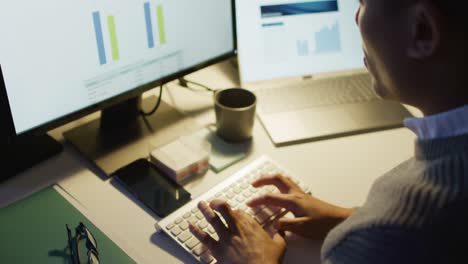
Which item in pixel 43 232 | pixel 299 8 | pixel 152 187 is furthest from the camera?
pixel 299 8

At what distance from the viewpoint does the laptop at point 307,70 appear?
1.08 meters

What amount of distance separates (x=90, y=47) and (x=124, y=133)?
0.69 ft

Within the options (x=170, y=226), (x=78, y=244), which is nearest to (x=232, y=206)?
(x=170, y=226)

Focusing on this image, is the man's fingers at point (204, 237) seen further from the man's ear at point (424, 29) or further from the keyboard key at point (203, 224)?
the man's ear at point (424, 29)

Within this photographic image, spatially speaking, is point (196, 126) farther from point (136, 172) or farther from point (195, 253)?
point (195, 253)

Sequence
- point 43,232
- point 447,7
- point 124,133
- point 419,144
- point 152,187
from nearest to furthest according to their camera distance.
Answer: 1. point 447,7
2. point 419,144
3. point 43,232
4. point 152,187
5. point 124,133

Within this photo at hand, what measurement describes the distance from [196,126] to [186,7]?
0.77 ft

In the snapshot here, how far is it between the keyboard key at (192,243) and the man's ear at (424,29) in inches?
15.7

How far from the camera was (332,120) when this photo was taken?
108 centimetres

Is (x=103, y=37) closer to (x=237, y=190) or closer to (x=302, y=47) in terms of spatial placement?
(x=237, y=190)

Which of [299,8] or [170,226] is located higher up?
[299,8]

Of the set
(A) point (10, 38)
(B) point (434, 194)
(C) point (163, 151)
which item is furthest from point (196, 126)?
(B) point (434, 194)

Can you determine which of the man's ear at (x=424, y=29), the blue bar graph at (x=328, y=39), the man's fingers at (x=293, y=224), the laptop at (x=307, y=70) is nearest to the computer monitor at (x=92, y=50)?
the laptop at (x=307, y=70)

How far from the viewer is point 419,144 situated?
683mm
